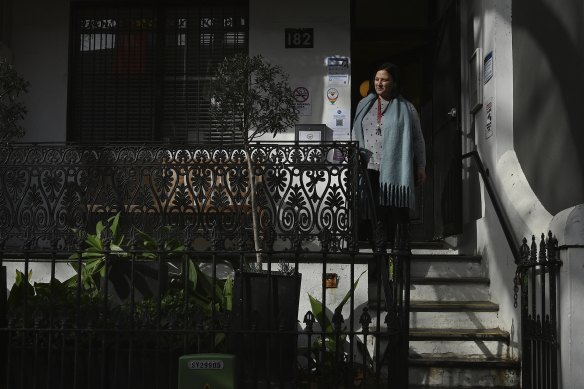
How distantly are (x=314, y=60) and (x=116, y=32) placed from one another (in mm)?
2714

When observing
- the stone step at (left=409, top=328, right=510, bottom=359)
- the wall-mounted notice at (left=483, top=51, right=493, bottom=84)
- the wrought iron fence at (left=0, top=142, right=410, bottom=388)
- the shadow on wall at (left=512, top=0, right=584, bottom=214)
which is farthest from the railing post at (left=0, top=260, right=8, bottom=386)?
the wall-mounted notice at (left=483, top=51, right=493, bottom=84)

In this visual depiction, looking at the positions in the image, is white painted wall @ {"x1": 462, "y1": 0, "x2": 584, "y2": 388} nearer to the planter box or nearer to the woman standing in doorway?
the woman standing in doorway

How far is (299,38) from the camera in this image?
11.2 metres

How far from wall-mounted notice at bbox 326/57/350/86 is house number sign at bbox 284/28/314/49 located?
1.09ft

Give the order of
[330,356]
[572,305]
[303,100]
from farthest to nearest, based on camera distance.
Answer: [303,100] < [330,356] < [572,305]

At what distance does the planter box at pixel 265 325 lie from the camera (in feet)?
20.5

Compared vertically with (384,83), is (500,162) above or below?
below


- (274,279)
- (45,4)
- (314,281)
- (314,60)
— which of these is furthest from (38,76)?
(274,279)

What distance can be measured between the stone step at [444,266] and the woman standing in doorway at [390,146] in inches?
24.2

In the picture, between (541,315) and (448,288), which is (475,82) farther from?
(541,315)

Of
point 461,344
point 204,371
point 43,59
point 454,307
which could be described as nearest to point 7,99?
point 43,59

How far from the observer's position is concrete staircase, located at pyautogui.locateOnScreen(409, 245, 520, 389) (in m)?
7.57

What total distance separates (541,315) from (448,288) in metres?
2.65

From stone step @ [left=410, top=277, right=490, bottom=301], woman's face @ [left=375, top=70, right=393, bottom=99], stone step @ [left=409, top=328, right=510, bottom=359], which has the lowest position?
stone step @ [left=409, top=328, right=510, bottom=359]
